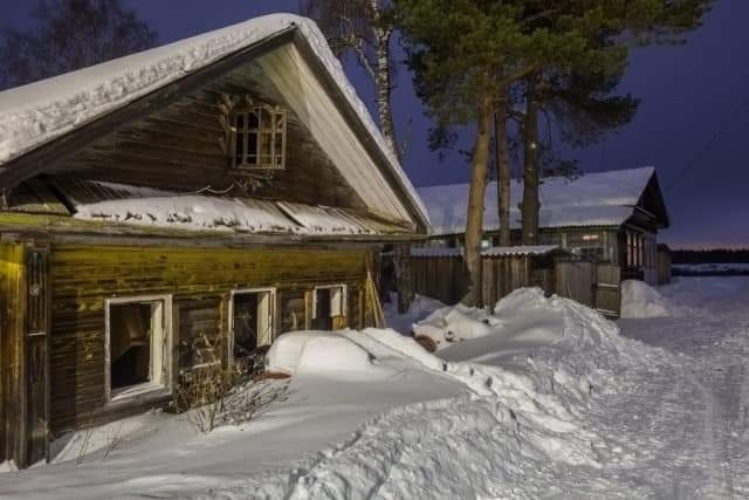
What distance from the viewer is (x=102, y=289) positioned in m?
6.97

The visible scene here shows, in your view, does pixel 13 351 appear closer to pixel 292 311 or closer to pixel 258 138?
pixel 258 138

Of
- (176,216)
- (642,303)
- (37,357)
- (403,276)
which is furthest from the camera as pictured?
(642,303)

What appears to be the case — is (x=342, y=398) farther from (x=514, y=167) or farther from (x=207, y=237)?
(x=514, y=167)

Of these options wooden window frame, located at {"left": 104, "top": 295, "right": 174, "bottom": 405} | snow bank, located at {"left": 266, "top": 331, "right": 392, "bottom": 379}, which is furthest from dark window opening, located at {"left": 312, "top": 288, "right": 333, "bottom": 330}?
wooden window frame, located at {"left": 104, "top": 295, "right": 174, "bottom": 405}

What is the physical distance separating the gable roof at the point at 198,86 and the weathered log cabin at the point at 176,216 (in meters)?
0.02

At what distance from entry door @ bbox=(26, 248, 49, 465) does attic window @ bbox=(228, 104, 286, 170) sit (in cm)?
359

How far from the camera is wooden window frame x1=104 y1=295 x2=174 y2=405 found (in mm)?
7008

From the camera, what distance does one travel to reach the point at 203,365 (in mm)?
8312

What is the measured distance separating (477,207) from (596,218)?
542 inches

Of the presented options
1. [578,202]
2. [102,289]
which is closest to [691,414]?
[102,289]

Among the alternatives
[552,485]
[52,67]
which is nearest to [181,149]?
[552,485]

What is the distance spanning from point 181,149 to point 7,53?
22.1 metres

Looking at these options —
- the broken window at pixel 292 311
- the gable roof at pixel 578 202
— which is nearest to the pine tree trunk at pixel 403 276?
the broken window at pixel 292 311

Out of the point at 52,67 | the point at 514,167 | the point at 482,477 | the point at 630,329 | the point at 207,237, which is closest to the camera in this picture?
the point at 482,477
